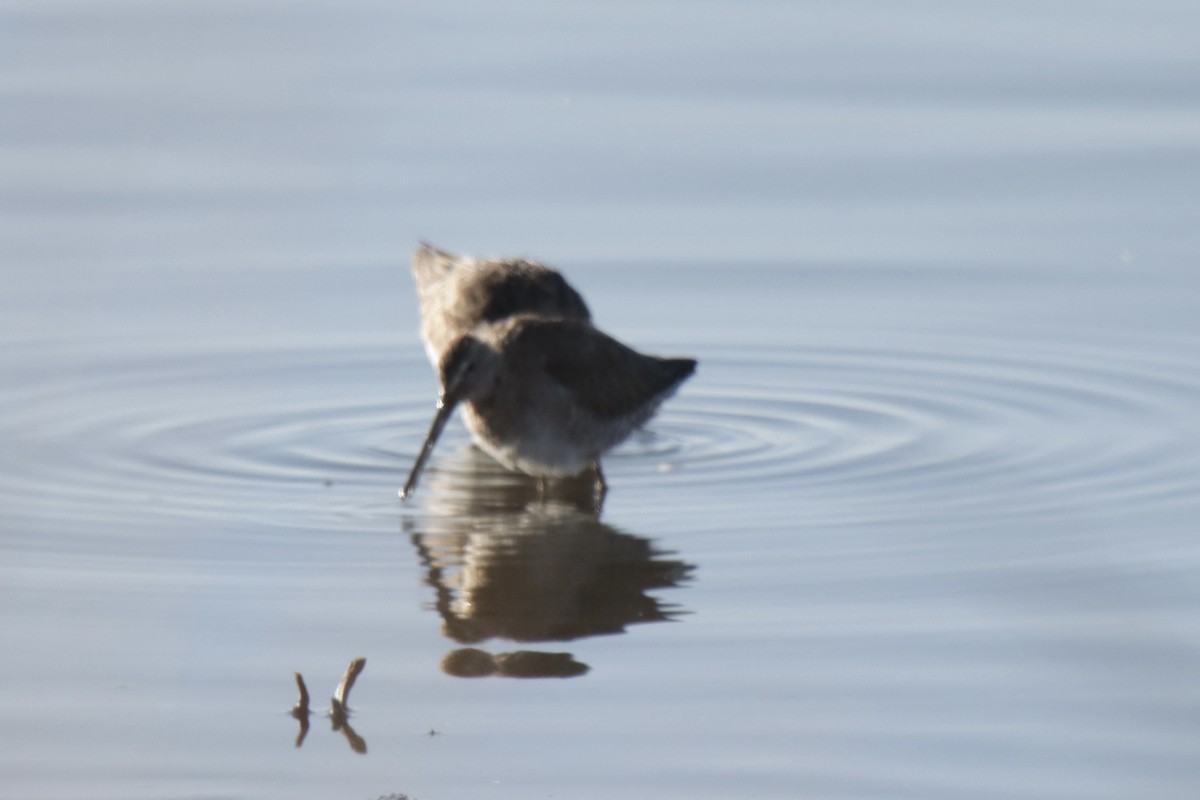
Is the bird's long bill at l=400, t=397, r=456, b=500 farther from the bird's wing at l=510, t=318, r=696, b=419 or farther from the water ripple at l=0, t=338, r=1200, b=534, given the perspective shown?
the bird's wing at l=510, t=318, r=696, b=419

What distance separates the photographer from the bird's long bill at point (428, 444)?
Answer: 704 cm

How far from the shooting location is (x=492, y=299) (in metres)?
8.24

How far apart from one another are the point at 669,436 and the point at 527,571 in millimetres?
1695

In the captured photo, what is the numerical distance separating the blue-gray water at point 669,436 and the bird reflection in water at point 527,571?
22 mm

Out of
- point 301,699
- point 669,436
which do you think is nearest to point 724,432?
point 669,436

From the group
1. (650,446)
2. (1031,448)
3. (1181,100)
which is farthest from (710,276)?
(1181,100)

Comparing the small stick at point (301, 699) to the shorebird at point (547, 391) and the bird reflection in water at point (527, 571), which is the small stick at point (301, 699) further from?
the shorebird at point (547, 391)

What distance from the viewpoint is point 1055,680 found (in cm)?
525

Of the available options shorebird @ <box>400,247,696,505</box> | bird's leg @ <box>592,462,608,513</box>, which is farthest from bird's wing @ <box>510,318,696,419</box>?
bird's leg @ <box>592,462,608,513</box>

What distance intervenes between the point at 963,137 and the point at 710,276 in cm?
214

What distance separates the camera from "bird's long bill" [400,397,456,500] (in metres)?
7.04

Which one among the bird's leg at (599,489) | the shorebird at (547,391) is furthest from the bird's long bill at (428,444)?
the bird's leg at (599,489)

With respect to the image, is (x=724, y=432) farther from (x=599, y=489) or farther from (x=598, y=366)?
(x=599, y=489)

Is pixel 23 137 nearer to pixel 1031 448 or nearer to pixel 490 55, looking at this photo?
pixel 490 55
